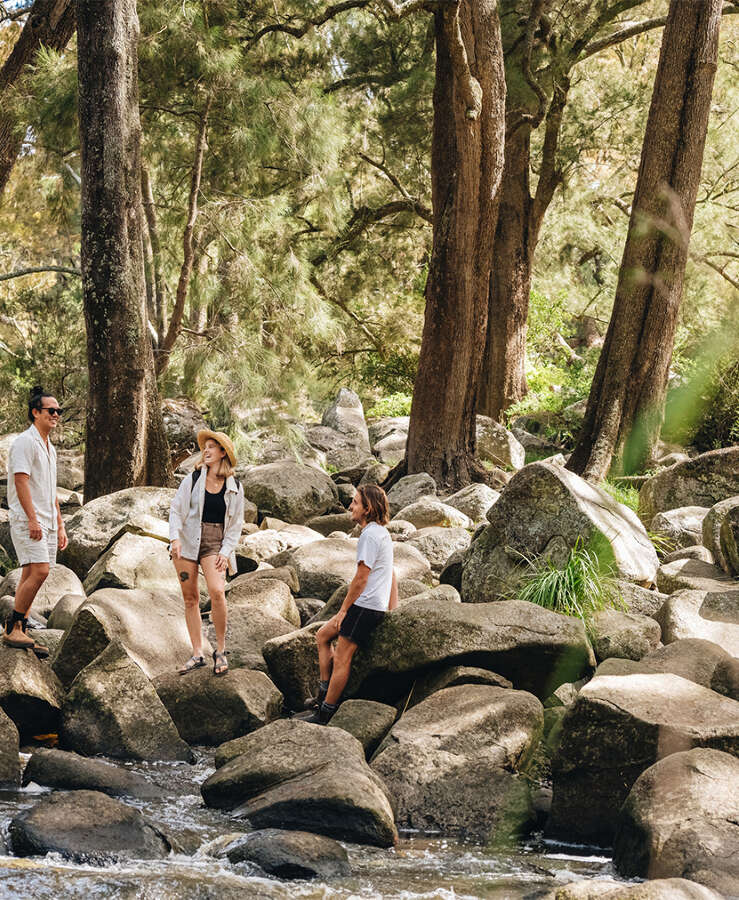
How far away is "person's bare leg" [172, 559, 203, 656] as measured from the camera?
6676 mm

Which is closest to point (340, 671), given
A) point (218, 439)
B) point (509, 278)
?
point (218, 439)

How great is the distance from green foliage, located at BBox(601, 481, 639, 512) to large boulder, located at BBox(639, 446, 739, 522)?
0.44 m

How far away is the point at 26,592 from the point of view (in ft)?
21.5

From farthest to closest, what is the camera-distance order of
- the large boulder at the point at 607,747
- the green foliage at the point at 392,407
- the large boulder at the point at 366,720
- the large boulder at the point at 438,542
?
the green foliage at the point at 392,407 → the large boulder at the point at 438,542 → the large boulder at the point at 366,720 → the large boulder at the point at 607,747

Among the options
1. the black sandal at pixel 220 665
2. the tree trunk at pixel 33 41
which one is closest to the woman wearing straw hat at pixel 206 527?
the black sandal at pixel 220 665

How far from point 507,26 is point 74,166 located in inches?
258

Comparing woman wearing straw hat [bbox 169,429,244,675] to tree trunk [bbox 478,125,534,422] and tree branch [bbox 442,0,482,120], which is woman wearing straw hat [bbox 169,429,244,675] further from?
tree trunk [bbox 478,125,534,422]

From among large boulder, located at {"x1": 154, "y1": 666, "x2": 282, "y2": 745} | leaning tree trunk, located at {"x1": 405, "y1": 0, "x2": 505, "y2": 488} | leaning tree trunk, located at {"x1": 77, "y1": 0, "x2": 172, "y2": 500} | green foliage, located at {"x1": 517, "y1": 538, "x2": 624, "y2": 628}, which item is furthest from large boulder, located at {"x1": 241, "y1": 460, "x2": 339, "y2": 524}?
large boulder, located at {"x1": 154, "y1": 666, "x2": 282, "y2": 745}

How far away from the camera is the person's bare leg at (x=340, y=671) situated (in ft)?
20.4

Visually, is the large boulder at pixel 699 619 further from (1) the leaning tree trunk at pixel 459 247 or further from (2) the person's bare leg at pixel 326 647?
(1) the leaning tree trunk at pixel 459 247

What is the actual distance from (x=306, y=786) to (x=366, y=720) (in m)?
1.01

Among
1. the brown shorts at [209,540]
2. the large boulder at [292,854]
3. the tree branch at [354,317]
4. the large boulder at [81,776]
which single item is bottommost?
the large boulder at [81,776]

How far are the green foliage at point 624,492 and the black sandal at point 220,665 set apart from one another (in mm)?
5499

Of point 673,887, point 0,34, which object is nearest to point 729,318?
point 673,887
